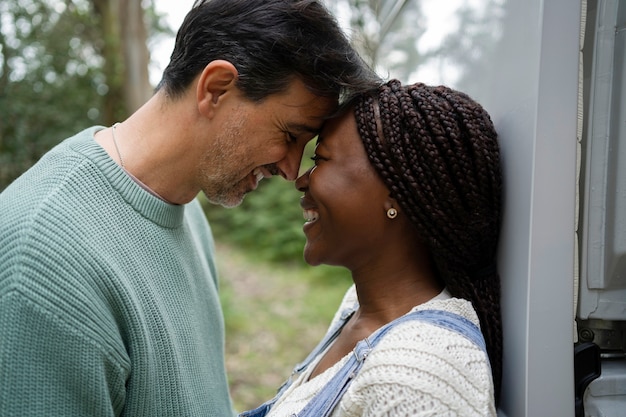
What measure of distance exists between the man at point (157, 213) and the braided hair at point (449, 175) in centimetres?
22

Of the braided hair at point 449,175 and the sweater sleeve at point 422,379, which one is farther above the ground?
the braided hair at point 449,175

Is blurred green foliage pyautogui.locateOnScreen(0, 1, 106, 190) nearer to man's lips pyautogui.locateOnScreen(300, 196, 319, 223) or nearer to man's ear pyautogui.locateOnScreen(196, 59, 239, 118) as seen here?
man's ear pyautogui.locateOnScreen(196, 59, 239, 118)

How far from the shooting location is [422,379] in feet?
4.25

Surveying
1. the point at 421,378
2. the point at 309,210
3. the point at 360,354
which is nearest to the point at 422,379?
the point at 421,378

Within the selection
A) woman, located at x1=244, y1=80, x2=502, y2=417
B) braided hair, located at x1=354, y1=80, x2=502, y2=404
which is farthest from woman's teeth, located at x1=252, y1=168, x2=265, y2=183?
braided hair, located at x1=354, y1=80, x2=502, y2=404

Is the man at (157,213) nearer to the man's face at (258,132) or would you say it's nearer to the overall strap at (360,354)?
the man's face at (258,132)

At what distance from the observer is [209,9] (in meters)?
1.80

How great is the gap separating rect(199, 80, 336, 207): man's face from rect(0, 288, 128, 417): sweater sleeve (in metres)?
0.65

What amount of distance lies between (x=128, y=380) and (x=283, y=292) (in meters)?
5.83

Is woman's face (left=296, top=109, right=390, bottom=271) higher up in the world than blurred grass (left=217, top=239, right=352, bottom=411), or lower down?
higher up

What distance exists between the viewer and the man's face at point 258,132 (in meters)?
1.80

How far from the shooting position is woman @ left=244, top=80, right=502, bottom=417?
4.38ft

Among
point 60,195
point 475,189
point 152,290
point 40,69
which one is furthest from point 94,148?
point 40,69

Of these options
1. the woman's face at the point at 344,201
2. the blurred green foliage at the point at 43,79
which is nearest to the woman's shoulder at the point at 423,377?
the woman's face at the point at 344,201
